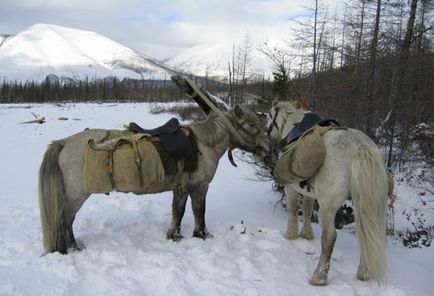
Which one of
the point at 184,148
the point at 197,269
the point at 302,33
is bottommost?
the point at 197,269

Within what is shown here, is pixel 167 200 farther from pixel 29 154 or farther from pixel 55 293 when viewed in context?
pixel 29 154

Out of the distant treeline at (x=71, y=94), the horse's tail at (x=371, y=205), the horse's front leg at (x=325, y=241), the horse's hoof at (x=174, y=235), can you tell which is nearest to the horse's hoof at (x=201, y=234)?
the horse's hoof at (x=174, y=235)

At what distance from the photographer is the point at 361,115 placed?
15.0 meters

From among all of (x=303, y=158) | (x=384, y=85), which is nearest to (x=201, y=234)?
(x=303, y=158)

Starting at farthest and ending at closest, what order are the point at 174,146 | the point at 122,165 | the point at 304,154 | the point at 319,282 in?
the point at 174,146 < the point at 122,165 < the point at 304,154 < the point at 319,282

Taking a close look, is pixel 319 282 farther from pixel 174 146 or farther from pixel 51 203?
pixel 51 203

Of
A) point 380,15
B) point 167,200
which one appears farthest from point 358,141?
point 380,15

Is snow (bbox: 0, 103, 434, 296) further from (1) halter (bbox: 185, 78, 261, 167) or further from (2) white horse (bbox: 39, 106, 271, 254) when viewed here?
(1) halter (bbox: 185, 78, 261, 167)

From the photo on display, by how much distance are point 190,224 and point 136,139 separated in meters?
1.79

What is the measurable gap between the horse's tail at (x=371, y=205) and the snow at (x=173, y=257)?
349 millimetres

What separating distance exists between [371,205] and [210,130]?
2151mm

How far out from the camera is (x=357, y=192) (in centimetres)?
371

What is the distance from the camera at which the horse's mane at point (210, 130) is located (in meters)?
4.89

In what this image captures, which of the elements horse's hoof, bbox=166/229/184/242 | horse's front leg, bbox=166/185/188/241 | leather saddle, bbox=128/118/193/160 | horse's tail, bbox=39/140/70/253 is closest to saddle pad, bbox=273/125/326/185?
leather saddle, bbox=128/118/193/160
